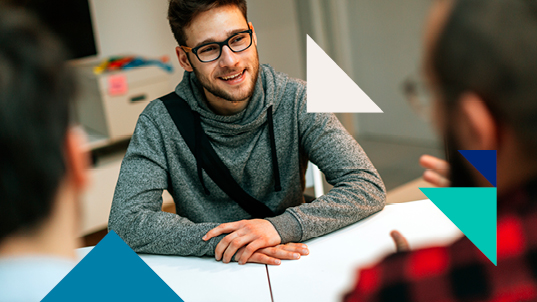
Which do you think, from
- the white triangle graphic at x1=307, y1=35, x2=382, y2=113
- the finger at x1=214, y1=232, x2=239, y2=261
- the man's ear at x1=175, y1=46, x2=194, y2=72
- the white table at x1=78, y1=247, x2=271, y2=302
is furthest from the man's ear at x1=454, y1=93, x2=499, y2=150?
the man's ear at x1=175, y1=46, x2=194, y2=72

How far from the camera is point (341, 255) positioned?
57cm

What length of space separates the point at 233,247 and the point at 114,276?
284mm

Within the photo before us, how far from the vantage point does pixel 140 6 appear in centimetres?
200

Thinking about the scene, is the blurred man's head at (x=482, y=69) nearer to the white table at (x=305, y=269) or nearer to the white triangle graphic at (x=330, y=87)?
the white triangle graphic at (x=330, y=87)

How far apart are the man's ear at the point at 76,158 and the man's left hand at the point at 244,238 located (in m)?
0.43

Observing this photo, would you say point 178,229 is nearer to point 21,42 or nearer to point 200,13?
point 200,13

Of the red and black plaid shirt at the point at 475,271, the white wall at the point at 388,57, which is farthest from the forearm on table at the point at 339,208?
the red and black plaid shirt at the point at 475,271

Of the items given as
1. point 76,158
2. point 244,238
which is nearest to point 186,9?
point 244,238

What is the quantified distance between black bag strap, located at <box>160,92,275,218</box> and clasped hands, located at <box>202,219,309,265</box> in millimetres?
197

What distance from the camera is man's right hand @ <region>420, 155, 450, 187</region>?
164mm

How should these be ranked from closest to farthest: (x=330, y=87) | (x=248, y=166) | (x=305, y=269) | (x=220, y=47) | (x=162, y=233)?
(x=330, y=87)
(x=305, y=269)
(x=162, y=233)
(x=220, y=47)
(x=248, y=166)

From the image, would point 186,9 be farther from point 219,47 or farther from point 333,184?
point 333,184

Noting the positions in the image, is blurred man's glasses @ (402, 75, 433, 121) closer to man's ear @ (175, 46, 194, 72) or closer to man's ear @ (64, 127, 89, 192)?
man's ear @ (64, 127, 89, 192)

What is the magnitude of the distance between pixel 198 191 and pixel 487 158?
76 cm
